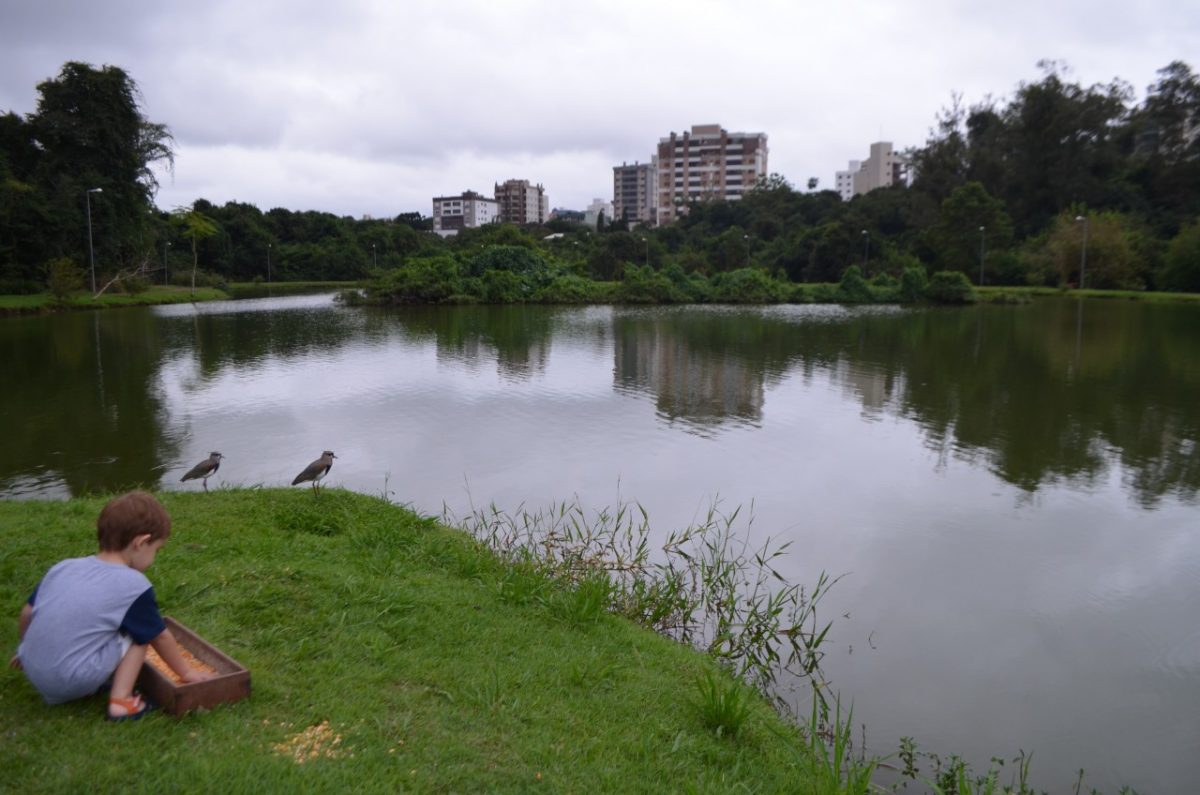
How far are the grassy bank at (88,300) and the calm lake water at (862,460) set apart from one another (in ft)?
35.5

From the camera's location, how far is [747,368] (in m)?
18.4

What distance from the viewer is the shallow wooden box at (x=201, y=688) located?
317 centimetres

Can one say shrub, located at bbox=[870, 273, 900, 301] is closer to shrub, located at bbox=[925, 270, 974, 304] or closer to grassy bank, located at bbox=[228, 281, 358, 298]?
shrub, located at bbox=[925, 270, 974, 304]

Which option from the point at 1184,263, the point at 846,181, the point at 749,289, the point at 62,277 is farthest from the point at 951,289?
the point at 846,181

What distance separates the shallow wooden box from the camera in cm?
317

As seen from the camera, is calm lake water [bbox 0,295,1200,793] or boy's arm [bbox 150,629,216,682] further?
calm lake water [bbox 0,295,1200,793]

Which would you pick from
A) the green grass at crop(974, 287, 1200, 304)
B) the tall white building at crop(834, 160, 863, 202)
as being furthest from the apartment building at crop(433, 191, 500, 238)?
the green grass at crop(974, 287, 1200, 304)

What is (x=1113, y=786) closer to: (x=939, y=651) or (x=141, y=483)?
(x=939, y=651)

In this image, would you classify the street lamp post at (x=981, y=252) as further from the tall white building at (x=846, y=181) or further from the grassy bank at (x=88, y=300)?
the tall white building at (x=846, y=181)

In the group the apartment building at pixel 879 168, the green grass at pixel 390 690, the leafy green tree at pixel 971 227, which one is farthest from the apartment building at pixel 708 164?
the green grass at pixel 390 690

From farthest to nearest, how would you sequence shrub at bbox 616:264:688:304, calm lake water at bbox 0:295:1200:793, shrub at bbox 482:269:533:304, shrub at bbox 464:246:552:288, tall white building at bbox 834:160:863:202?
tall white building at bbox 834:160:863:202 → shrub at bbox 464:246:552:288 → shrub at bbox 616:264:688:304 → shrub at bbox 482:269:533:304 → calm lake water at bbox 0:295:1200:793

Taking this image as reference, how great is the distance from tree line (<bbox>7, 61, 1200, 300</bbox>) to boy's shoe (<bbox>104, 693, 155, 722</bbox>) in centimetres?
3599

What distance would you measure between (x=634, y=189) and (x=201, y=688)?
470 ft

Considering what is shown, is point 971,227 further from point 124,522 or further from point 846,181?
point 846,181
